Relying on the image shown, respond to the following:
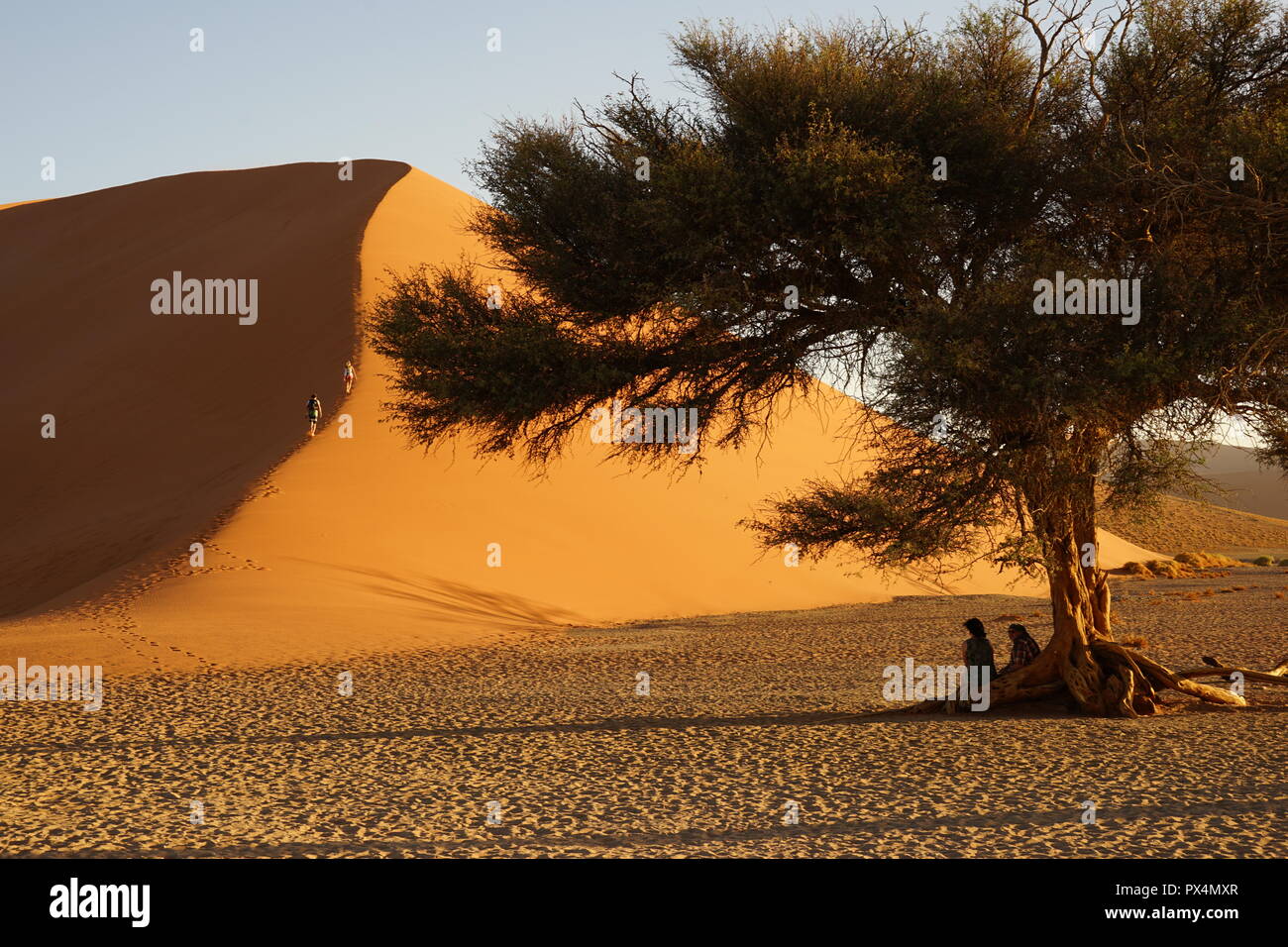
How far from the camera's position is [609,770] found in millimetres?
9469

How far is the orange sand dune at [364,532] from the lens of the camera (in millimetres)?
20234

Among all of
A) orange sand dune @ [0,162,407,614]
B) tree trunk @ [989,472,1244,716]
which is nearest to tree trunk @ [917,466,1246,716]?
tree trunk @ [989,472,1244,716]

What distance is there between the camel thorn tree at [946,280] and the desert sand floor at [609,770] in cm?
202

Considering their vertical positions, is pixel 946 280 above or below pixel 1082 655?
above

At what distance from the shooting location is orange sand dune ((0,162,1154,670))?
20.2 m

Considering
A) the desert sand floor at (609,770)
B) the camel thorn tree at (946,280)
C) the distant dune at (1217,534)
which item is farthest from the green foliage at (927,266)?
the distant dune at (1217,534)

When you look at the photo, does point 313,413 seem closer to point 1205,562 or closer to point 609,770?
point 609,770

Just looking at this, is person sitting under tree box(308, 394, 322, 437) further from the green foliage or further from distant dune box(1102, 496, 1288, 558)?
distant dune box(1102, 496, 1288, 558)

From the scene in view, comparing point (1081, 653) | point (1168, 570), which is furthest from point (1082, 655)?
point (1168, 570)

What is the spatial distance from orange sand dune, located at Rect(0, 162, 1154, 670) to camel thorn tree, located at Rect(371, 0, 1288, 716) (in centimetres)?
245

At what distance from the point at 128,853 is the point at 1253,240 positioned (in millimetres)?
10229

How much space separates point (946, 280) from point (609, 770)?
641 centimetres

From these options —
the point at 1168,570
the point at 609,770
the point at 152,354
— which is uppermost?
the point at 152,354
